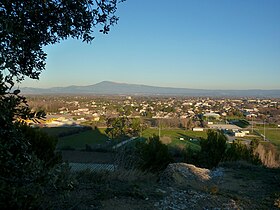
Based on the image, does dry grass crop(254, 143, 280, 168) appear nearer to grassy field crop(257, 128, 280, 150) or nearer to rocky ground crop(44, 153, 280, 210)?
rocky ground crop(44, 153, 280, 210)

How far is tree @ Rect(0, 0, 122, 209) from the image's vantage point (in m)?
1.89

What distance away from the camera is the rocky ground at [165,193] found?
5469 mm

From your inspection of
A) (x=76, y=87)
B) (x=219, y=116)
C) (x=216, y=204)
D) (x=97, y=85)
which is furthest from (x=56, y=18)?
(x=97, y=85)

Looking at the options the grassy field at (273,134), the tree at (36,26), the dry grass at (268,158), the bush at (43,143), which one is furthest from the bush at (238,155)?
the grassy field at (273,134)

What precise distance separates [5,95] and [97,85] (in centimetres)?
15095

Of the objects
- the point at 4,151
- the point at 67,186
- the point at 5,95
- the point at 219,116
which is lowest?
the point at 219,116

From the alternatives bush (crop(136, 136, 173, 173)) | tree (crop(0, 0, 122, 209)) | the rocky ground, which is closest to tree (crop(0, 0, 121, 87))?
tree (crop(0, 0, 122, 209))

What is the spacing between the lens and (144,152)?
11602mm

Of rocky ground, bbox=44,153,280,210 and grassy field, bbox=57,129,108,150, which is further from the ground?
rocky ground, bbox=44,153,280,210

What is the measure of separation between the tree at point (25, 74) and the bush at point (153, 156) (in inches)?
348

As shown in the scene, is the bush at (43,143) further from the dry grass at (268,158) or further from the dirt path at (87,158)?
the dry grass at (268,158)

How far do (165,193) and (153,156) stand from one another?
557 cm

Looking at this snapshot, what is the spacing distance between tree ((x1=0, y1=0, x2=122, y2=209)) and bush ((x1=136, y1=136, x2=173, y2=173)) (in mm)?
8833

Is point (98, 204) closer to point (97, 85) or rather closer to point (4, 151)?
point (4, 151)
